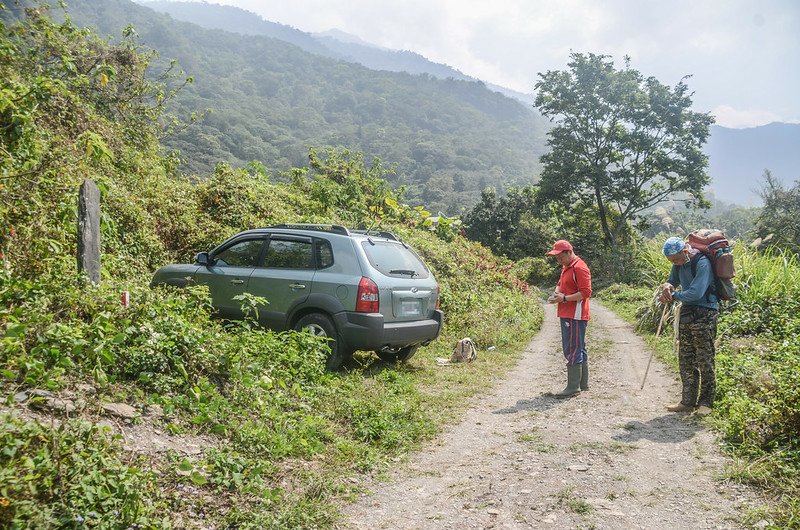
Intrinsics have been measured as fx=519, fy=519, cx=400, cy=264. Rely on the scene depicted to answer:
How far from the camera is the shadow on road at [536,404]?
6.01m

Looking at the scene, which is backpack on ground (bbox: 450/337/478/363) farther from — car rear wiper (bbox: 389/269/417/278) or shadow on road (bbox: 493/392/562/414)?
car rear wiper (bbox: 389/269/417/278)

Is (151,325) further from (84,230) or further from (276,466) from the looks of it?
(276,466)

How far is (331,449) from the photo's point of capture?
4281 millimetres

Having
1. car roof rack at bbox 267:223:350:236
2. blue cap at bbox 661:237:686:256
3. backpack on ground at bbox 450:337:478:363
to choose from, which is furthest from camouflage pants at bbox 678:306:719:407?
car roof rack at bbox 267:223:350:236

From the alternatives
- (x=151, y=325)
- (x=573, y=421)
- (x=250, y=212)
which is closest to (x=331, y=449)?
(x=151, y=325)

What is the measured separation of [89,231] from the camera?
16.5ft

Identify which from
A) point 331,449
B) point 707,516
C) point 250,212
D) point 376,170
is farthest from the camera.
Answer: point 376,170

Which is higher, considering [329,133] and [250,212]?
[329,133]

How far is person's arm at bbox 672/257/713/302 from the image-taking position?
5.30 m

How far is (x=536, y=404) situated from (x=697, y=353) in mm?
1836

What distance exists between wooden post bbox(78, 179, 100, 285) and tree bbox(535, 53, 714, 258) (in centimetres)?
2946

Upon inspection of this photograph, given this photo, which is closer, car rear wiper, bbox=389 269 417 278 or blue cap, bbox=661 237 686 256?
blue cap, bbox=661 237 686 256

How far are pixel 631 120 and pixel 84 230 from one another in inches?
1280

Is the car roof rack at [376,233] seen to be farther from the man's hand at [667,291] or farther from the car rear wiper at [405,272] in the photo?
the man's hand at [667,291]
